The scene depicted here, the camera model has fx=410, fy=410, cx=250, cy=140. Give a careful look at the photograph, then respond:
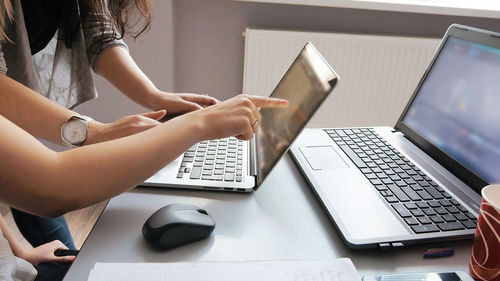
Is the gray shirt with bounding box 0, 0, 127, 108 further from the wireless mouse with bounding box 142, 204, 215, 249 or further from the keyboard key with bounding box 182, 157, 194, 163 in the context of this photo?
the wireless mouse with bounding box 142, 204, 215, 249

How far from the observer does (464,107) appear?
753 millimetres

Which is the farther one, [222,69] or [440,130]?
[222,69]

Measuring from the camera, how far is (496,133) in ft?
2.19

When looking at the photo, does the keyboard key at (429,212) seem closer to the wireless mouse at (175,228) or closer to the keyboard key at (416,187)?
the keyboard key at (416,187)

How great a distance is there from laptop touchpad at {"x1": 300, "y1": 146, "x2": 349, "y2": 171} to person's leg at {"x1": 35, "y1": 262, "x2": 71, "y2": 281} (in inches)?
19.8

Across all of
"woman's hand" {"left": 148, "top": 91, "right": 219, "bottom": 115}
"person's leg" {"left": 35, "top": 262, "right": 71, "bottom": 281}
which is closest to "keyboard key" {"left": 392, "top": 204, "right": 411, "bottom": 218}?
"woman's hand" {"left": 148, "top": 91, "right": 219, "bottom": 115}

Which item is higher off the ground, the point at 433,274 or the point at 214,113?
the point at 214,113

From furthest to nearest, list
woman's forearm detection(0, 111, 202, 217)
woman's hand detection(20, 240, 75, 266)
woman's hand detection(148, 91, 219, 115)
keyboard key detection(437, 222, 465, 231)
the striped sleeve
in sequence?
the striped sleeve, woman's hand detection(148, 91, 219, 115), woman's hand detection(20, 240, 75, 266), keyboard key detection(437, 222, 465, 231), woman's forearm detection(0, 111, 202, 217)

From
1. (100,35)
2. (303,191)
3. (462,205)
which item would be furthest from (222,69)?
(462,205)

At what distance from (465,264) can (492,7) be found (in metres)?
1.84

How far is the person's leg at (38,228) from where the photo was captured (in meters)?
0.95

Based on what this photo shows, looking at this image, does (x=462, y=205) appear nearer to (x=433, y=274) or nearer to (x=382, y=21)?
(x=433, y=274)

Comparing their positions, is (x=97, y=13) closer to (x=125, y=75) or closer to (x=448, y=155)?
(x=125, y=75)

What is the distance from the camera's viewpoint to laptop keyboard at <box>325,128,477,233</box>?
1.97 feet
